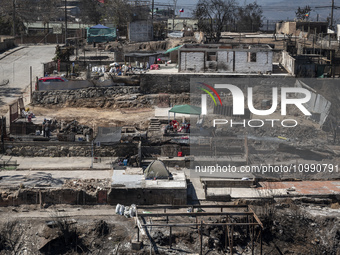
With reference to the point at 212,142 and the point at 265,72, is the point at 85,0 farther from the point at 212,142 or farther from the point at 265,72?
the point at 212,142

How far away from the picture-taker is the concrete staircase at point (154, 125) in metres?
24.0

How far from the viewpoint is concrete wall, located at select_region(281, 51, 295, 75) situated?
30.2m

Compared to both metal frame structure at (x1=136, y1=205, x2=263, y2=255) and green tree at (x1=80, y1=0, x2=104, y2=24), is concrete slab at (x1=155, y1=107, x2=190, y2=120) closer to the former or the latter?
metal frame structure at (x1=136, y1=205, x2=263, y2=255)

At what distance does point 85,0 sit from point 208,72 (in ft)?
88.8

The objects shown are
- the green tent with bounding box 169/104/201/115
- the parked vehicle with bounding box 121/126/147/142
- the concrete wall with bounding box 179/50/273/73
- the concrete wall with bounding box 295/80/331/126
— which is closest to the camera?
the parked vehicle with bounding box 121/126/147/142

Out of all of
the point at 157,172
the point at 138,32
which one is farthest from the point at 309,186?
the point at 138,32

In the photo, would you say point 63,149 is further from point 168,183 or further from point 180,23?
point 180,23

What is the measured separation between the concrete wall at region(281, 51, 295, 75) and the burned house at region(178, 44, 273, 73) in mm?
1045

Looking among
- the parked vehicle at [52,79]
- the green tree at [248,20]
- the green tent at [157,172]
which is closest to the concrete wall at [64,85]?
the parked vehicle at [52,79]

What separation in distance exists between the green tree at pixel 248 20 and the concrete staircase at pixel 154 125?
2490cm

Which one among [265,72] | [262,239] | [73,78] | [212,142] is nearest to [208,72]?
[265,72]

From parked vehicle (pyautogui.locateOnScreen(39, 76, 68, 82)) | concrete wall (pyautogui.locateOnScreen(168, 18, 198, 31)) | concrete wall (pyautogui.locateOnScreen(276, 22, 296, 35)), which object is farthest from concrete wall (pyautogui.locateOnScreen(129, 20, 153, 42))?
concrete wall (pyautogui.locateOnScreen(276, 22, 296, 35))

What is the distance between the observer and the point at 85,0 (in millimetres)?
54281

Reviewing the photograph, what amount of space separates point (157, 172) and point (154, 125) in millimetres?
5873
